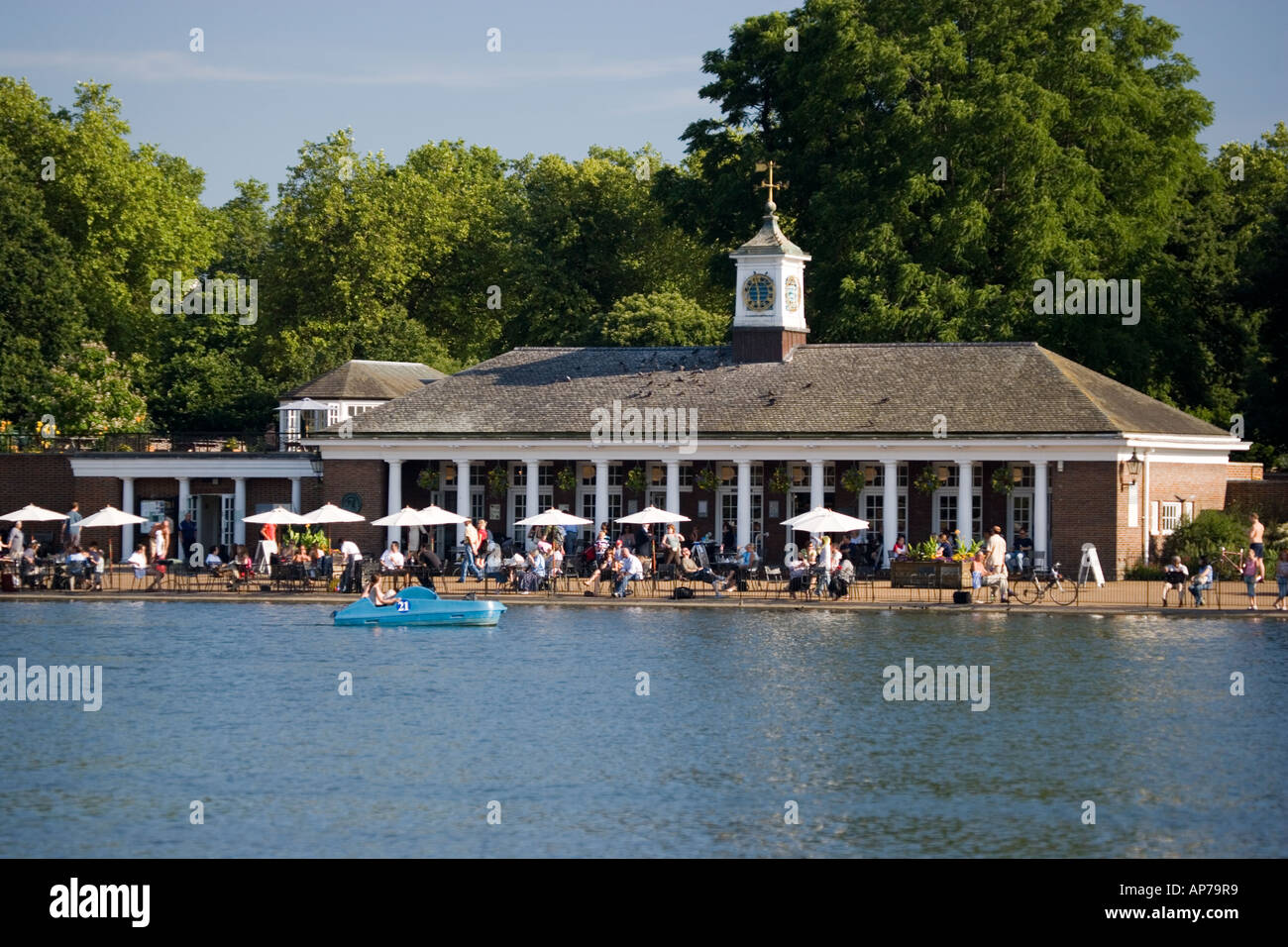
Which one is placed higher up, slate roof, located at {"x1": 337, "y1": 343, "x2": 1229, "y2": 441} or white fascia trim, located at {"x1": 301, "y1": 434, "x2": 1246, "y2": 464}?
slate roof, located at {"x1": 337, "y1": 343, "x2": 1229, "y2": 441}

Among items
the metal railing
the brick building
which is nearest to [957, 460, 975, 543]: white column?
the brick building

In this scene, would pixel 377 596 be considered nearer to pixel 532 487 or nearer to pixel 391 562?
pixel 391 562

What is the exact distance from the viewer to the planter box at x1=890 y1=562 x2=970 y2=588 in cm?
5725

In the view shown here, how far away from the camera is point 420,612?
54.2 metres

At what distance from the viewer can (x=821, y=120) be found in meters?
80.5

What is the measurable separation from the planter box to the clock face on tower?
1598cm

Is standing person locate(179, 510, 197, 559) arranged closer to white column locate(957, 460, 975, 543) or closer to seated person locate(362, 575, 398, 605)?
seated person locate(362, 575, 398, 605)

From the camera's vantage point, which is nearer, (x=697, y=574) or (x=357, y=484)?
(x=697, y=574)

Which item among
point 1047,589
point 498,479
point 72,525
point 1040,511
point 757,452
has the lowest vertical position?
point 1047,589

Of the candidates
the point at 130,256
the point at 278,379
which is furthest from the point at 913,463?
the point at 130,256

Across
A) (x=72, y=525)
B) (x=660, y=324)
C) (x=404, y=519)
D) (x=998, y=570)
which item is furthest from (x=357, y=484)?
(x=998, y=570)
